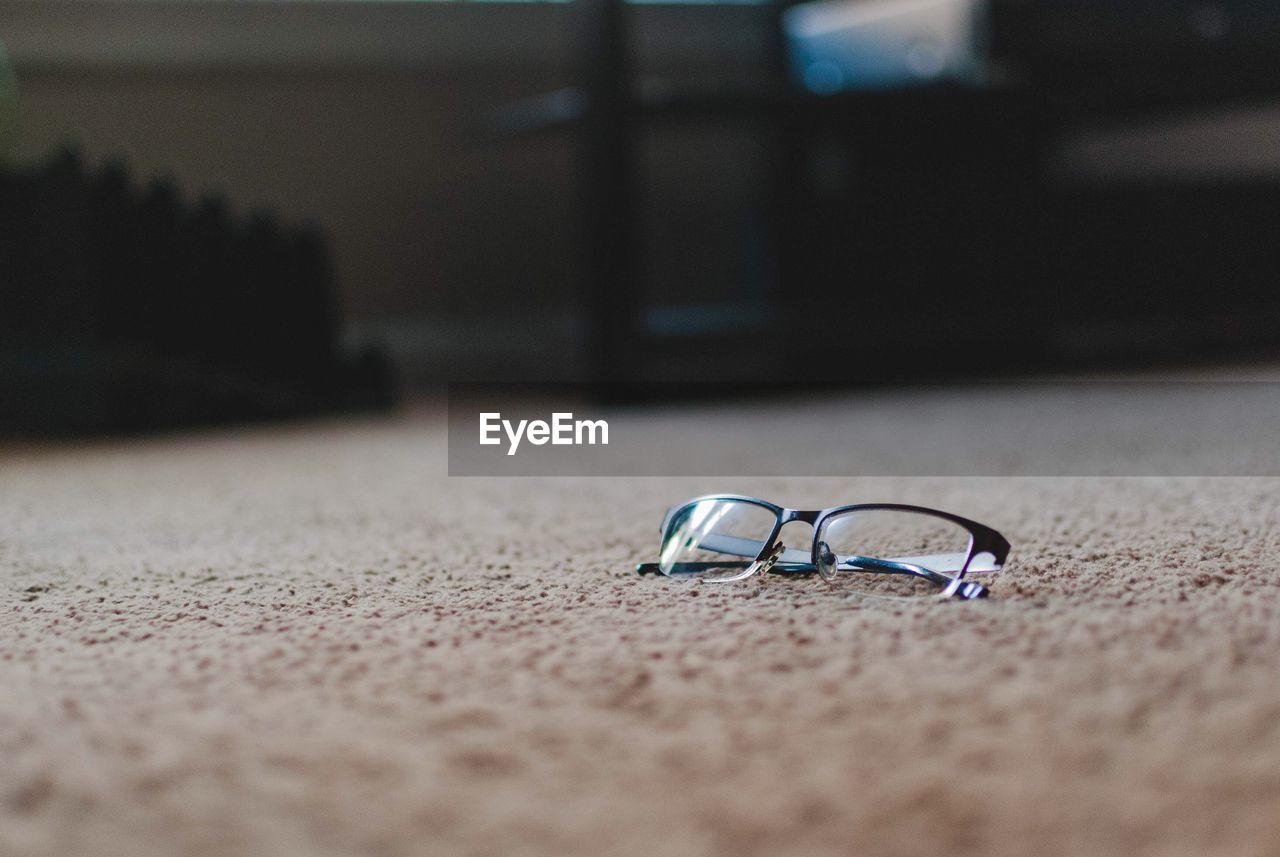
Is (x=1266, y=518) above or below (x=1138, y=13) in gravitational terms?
below

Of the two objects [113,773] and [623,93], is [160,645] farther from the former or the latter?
[623,93]

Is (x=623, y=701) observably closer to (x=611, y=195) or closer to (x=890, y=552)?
(x=890, y=552)

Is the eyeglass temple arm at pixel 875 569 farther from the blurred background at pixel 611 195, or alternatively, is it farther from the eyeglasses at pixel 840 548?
the blurred background at pixel 611 195

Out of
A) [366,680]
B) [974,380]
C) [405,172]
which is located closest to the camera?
[366,680]

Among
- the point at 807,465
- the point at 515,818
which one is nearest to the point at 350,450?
the point at 807,465

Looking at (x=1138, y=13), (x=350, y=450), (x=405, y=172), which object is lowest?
(x=350, y=450)

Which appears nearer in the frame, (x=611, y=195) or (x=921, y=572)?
(x=921, y=572)

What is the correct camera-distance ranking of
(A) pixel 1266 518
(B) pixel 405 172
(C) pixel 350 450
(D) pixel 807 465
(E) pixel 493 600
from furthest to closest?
(B) pixel 405 172, (C) pixel 350 450, (D) pixel 807 465, (A) pixel 1266 518, (E) pixel 493 600

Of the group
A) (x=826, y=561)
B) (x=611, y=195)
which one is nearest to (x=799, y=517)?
(x=826, y=561)
